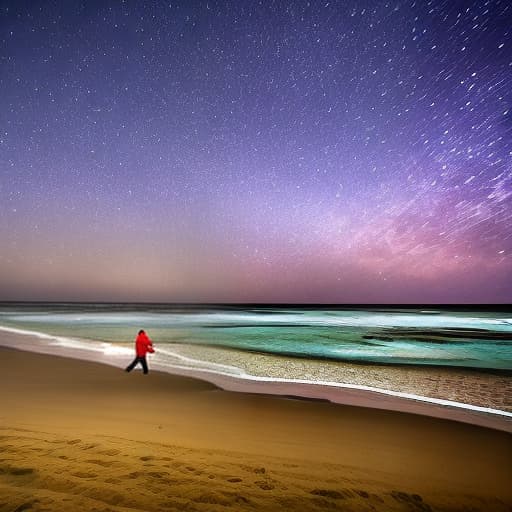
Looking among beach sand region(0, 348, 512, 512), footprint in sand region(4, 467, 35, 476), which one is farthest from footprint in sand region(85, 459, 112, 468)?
footprint in sand region(4, 467, 35, 476)

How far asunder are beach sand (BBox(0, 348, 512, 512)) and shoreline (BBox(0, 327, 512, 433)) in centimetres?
84

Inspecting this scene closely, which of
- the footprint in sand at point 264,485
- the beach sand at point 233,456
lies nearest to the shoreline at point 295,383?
the beach sand at point 233,456

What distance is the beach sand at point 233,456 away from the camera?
392 cm

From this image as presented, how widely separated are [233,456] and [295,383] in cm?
643

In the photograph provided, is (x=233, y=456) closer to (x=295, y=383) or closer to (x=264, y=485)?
(x=264, y=485)

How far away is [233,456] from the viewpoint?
5172 mm

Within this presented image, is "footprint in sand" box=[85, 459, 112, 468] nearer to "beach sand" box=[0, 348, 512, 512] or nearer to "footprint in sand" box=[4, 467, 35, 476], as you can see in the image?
"beach sand" box=[0, 348, 512, 512]

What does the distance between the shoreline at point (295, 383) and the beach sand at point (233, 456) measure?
0.84 metres

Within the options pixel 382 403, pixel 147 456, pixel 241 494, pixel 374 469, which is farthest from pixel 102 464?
pixel 382 403

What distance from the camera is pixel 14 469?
170 inches

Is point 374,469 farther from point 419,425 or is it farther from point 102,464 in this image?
point 102,464

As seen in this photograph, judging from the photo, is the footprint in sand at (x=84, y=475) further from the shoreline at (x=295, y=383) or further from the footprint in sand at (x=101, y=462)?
the shoreline at (x=295, y=383)

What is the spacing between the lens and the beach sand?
3.92 meters

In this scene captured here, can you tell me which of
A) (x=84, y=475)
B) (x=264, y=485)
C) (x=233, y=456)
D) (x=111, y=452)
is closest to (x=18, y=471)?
(x=84, y=475)
